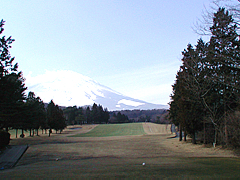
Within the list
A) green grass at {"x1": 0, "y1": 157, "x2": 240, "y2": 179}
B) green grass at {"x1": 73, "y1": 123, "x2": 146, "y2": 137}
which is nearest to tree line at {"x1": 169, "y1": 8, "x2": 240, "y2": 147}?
green grass at {"x1": 0, "y1": 157, "x2": 240, "y2": 179}

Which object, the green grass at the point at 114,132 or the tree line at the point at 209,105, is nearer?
the tree line at the point at 209,105

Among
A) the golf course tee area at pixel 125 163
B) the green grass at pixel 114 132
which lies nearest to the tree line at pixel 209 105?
the golf course tee area at pixel 125 163

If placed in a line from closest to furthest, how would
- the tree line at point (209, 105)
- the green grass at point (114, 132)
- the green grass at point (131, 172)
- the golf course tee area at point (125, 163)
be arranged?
the green grass at point (131, 172), the golf course tee area at point (125, 163), the tree line at point (209, 105), the green grass at point (114, 132)

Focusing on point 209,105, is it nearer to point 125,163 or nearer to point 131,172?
point 125,163

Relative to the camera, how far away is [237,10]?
38.7 ft

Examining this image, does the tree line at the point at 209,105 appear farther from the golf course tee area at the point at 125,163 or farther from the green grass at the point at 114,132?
the green grass at the point at 114,132

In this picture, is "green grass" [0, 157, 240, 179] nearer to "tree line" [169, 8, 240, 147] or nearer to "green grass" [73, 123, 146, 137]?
"tree line" [169, 8, 240, 147]

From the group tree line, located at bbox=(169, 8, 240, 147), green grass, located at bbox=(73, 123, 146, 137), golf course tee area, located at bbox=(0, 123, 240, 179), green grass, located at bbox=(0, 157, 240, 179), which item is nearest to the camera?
green grass, located at bbox=(0, 157, 240, 179)

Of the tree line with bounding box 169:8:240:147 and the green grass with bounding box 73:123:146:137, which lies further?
the green grass with bounding box 73:123:146:137

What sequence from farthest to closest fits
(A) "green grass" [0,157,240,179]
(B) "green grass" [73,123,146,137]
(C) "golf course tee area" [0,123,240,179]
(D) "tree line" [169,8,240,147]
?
1. (B) "green grass" [73,123,146,137]
2. (D) "tree line" [169,8,240,147]
3. (C) "golf course tee area" [0,123,240,179]
4. (A) "green grass" [0,157,240,179]

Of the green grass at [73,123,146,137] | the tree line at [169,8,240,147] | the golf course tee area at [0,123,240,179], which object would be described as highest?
the tree line at [169,8,240,147]

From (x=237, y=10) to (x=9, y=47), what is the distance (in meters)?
21.6

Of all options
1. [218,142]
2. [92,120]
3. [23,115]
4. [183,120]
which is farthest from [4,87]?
[92,120]

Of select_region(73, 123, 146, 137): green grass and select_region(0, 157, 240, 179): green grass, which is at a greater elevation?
select_region(0, 157, 240, 179): green grass
